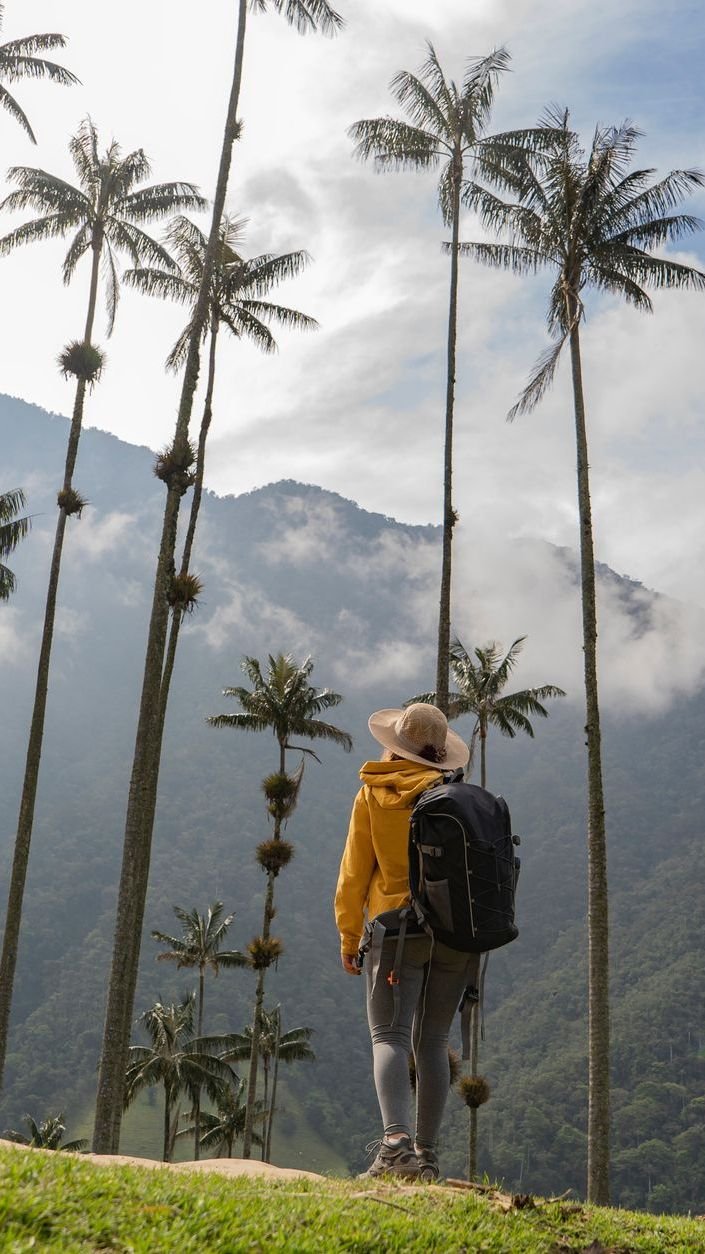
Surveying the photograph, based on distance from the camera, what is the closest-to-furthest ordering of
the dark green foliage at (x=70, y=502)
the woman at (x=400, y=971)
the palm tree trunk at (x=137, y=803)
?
1. the woman at (x=400, y=971)
2. the palm tree trunk at (x=137, y=803)
3. the dark green foliage at (x=70, y=502)

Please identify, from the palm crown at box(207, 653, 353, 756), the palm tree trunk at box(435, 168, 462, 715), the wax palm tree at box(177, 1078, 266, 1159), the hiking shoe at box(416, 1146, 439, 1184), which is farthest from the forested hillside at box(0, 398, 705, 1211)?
the hiking shoe at box(416, 1146, 439, 1184)

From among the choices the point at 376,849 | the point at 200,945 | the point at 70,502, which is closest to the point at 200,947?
the point at 200,945

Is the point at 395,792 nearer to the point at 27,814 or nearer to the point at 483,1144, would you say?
the point at 27,814

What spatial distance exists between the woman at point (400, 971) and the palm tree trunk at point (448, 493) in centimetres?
1586

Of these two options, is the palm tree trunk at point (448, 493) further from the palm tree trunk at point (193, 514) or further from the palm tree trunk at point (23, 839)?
the palm tree trunk at point (23, 839)

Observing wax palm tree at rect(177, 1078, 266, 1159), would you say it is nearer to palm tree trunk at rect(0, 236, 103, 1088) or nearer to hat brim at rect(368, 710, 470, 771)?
palm tree trunk at rect(0, 236, 103, 1088)

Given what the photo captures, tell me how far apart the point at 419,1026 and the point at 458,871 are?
36.1 inches

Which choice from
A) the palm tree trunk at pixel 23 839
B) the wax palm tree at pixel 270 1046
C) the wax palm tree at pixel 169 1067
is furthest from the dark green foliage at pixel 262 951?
the wax palm tree at pixel 270 1046

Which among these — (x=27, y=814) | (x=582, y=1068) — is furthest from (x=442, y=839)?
(x=582, y=1068)

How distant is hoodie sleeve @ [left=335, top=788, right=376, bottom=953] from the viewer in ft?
16.9

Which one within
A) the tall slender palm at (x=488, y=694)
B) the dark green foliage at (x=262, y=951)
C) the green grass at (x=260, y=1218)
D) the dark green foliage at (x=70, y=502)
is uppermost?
the tall slender palm at (x=488, y=694)

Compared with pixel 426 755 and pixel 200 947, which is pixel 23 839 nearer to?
pixel 426 755

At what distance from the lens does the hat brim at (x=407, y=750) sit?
5.37 m

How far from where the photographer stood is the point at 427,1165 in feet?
16.5
